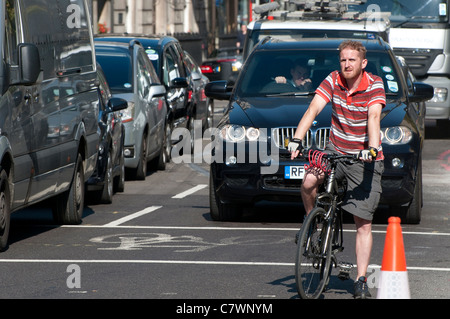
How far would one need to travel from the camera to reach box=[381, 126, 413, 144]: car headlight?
37.1 feet

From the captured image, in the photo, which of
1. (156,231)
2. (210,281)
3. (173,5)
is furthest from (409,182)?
(173,5)

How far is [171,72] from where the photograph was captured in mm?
19578

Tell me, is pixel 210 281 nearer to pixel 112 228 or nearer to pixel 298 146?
pixel 298 146

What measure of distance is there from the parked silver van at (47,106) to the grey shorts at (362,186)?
292cm

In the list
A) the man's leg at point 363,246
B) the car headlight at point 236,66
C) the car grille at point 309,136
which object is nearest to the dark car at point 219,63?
the car headlight at point 236,66

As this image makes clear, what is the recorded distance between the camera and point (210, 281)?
8492 mm

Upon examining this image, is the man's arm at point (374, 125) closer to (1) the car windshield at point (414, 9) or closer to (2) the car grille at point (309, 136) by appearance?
(2) the car grille at point (309, 136)

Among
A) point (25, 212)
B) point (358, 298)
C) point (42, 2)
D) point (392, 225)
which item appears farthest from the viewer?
point (25, 212)

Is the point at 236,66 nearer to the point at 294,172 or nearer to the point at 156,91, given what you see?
the point at 156,91

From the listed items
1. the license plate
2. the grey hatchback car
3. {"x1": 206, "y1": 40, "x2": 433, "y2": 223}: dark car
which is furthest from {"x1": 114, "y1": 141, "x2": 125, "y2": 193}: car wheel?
the license plate

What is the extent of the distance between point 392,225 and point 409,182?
4237 millimetres

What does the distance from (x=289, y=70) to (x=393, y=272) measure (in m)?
5.82

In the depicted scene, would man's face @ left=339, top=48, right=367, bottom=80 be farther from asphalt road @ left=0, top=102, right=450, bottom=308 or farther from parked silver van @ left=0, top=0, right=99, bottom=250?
parked silver van @ left=0, top=0, right=99, bottom=250

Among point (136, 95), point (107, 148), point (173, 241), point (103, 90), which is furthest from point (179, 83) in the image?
point (173, 241)
